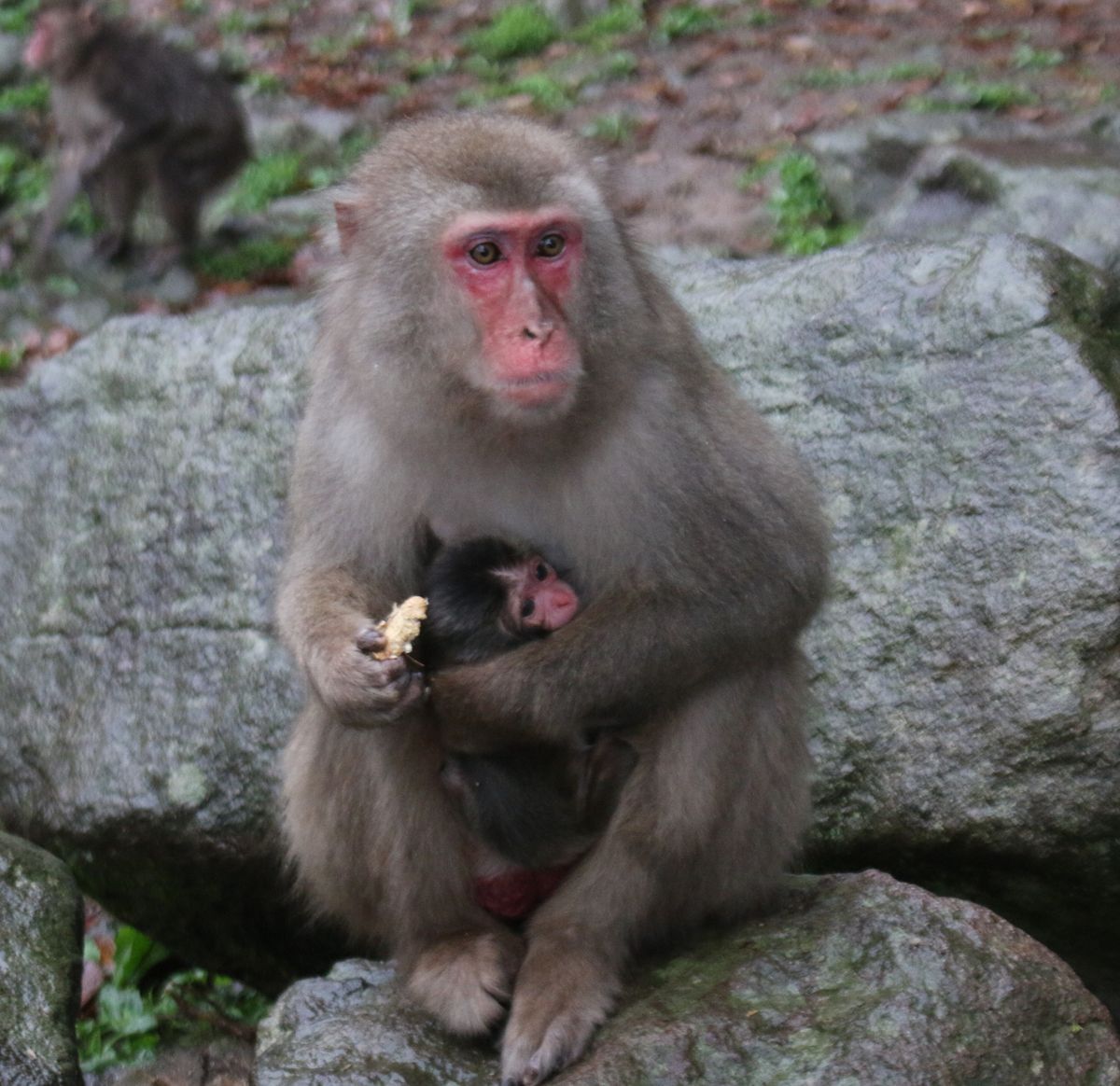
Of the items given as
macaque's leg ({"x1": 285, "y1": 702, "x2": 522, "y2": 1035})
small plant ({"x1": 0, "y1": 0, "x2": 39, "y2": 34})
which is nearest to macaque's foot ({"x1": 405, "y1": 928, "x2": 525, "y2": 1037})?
macaque's leg ({"x1": 285, "y1": 702, "x2": 522, "y2": 1035})

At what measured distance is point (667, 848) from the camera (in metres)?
4.03

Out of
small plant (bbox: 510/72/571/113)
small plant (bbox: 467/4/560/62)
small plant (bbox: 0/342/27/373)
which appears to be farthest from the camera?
small plant (bbox: 467/4/560/62)

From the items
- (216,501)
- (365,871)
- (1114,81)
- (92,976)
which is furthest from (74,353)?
(1114,81)

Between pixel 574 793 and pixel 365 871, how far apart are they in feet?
1.68

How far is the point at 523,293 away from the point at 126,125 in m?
7.13

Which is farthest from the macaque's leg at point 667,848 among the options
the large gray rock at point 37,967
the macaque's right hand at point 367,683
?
the large gray rock at point 37,967

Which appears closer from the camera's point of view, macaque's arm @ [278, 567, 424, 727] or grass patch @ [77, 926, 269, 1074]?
macaque's arm @ [278, 567, 424, 727]

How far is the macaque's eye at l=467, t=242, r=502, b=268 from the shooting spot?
397cm

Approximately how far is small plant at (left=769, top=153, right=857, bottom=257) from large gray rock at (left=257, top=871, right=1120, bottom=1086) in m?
4.63

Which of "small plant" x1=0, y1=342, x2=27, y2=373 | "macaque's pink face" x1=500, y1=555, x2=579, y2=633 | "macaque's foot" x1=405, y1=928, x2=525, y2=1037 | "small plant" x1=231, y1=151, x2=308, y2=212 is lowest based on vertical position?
"small plant" x1=0, y1=342, x2=27, y2=373

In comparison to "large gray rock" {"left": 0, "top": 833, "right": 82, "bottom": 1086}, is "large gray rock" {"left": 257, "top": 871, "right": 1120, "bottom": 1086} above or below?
above

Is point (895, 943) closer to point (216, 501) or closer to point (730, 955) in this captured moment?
point (730, 955)

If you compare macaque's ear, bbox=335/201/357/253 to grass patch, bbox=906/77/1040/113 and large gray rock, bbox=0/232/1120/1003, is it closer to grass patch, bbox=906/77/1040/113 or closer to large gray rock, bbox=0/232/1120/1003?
large gray rock, bbox=0/232/1120/1003

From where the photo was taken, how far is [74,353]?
261 inches
